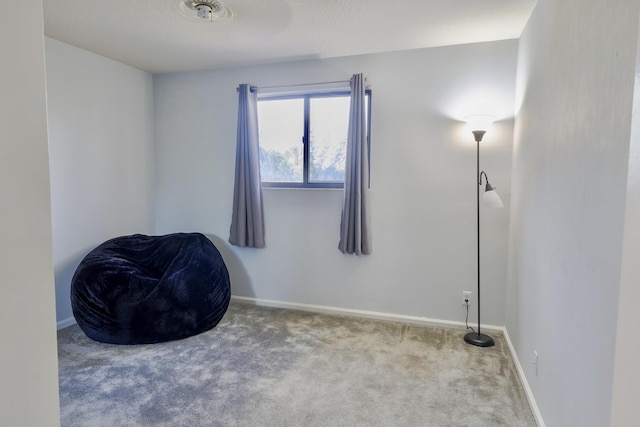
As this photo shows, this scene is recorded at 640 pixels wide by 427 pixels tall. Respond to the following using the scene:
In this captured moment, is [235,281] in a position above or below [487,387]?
above

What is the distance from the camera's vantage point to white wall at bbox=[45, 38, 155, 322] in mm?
3141

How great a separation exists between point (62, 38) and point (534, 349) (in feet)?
13.6

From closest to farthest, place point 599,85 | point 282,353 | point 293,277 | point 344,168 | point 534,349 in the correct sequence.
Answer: point 599,85 → point 534,349 → point 282,353 → point 344,168 → point 293,277

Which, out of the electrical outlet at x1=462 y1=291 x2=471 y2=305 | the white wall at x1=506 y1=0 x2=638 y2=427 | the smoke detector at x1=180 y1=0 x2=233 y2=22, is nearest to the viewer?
the white wall at x1=506 y1=0 x2=638 y2=427

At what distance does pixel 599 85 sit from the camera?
51.0 inches

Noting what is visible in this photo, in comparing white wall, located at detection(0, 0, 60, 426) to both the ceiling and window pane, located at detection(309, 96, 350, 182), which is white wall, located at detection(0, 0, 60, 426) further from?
window pane, located at detection(309, 96, 350, 182)

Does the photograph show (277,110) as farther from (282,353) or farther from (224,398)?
(224,398)

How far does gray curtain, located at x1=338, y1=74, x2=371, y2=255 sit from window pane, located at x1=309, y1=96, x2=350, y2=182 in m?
0.21

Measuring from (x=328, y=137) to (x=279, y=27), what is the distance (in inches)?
43.0

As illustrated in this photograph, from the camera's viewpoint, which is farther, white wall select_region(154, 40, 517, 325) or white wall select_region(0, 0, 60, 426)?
white wall select_region(154, 40, 517, 325)

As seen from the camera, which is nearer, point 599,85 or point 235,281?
point 599,85

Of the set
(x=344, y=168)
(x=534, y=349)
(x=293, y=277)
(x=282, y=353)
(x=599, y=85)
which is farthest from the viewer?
(x=293, y=277)

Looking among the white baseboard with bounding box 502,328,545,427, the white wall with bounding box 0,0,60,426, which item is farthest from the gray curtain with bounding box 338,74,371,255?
the white wall with bounding box 0,0,60,426

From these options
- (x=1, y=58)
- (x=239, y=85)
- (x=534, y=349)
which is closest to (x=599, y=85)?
(x=534, y=349)
